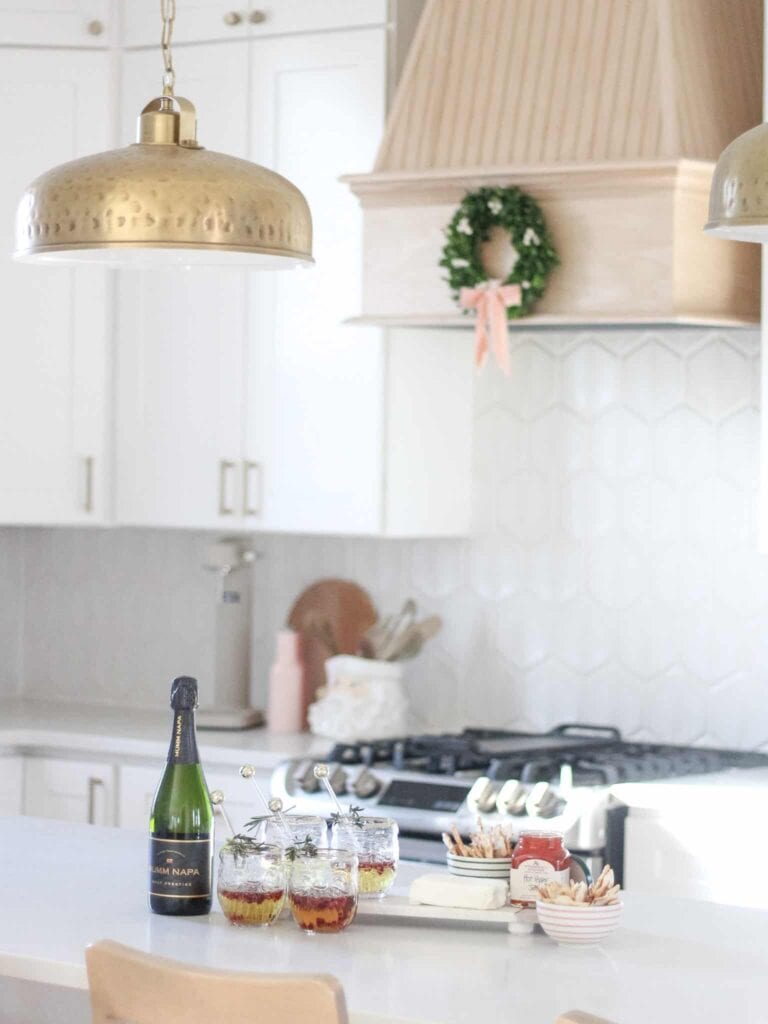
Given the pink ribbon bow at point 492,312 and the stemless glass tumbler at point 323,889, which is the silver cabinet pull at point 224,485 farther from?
the stemless glass tumbler at point 323,889

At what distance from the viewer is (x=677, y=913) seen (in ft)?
7.95

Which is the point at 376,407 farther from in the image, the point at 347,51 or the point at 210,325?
the point at 347,51

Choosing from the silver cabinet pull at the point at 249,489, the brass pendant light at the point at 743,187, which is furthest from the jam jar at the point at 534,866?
the silver cabinet pull at the point at 249,489

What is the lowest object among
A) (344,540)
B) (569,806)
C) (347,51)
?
(569,806)

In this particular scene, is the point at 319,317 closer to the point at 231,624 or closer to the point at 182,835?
the point at 231,624

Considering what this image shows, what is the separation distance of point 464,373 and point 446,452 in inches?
7.8

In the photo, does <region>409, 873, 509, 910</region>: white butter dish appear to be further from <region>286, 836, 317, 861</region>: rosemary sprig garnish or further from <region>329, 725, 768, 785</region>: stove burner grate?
<region>329, 725, 768, 785</region>: stove burner grate

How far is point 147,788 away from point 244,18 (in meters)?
1.84

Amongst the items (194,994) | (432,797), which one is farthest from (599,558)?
(194,994)

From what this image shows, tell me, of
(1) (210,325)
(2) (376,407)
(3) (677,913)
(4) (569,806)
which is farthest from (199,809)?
(1) (210,325)

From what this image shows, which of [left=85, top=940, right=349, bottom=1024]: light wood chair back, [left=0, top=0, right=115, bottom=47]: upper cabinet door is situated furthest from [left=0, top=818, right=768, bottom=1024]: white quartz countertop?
[left=0, top=0, right=115, bottom=47]: upper cabinet door

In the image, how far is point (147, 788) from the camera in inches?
168

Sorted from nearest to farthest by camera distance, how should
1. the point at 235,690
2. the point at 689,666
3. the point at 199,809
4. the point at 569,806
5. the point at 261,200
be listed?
the point at 261,200, the point at 199,809, the point at 569,806, the point at 689,666, the point at 235,690

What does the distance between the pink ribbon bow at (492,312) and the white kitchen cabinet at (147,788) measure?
1077 millimetres
